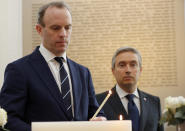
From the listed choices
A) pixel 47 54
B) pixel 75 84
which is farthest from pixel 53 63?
pixel 75 84

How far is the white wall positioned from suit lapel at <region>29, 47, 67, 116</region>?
1844 mm

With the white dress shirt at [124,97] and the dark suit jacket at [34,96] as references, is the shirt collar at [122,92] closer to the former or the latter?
the white dress shirt at [124,97]

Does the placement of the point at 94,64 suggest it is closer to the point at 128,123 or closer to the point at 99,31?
the point at 99,31

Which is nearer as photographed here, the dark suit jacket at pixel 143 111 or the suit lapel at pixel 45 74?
the suit lapel at pixel 45 74

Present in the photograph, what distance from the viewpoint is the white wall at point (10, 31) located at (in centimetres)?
414

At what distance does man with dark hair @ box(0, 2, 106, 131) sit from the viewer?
204 centimetres

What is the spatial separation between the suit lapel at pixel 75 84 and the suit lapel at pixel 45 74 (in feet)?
0.29

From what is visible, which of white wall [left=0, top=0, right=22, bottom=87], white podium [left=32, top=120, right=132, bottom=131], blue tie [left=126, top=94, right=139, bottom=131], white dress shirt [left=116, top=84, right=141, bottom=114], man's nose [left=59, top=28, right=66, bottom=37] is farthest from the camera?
white wall [left=0, top=0, right=22, bottom=87]

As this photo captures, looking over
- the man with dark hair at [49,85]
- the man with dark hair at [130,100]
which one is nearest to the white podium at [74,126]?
the man with dark hair at [49,85]

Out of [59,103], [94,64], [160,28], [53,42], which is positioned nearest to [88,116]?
[59,103]

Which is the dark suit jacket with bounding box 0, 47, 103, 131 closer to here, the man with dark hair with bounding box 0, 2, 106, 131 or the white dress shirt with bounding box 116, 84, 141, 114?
the man with dark hair with bounding box 0, 2, 106, 131

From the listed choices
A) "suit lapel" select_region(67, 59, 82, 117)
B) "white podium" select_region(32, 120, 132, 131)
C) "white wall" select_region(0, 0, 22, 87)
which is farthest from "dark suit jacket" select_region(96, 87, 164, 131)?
"white podium" select_region(32, 120, 132, 131)

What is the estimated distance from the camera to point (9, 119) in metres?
1.93

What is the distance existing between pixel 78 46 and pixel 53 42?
250 centimetres
